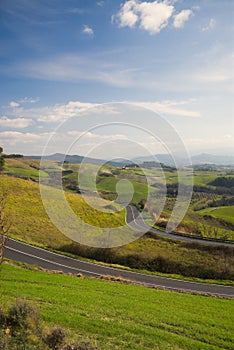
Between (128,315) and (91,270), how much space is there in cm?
1768

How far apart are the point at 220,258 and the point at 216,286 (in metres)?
11.2

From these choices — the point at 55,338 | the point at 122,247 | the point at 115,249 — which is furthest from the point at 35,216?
the point at 55,338

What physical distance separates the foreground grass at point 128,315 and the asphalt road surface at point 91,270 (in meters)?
7.98

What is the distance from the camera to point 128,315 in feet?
44.9

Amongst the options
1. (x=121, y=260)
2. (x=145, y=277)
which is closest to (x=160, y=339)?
(x=145, y=277)

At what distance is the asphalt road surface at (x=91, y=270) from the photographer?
28.4 m

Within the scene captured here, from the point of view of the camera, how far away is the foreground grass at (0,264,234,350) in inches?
429

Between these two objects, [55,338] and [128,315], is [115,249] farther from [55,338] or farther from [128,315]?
[55,338]

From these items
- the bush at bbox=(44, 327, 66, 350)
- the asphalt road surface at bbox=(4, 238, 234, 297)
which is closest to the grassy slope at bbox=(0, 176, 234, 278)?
the asphalt road surface at bbox=(4, 238, 234, 297)

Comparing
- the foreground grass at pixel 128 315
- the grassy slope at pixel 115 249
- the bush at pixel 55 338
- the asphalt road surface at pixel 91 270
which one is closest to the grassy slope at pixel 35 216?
the grassy slope at pixel 115 249

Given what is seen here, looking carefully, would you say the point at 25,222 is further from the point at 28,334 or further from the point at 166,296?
the point at 28,334

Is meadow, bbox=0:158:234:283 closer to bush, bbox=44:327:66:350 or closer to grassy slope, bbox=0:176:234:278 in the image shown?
grassy slope, bbox=0:176:234:278

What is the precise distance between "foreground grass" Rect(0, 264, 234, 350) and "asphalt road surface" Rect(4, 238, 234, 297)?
7.98m

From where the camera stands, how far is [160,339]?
11125mm
